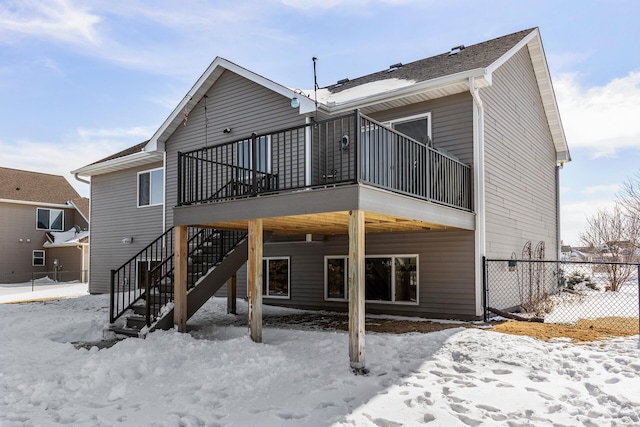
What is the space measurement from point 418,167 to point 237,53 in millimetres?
7571

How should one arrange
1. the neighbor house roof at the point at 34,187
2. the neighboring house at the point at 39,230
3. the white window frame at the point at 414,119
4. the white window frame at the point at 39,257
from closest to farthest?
the white window frame at the point at 414,119, the neighboring house at the point at 39,230, the neighbor house roof at the point at 34,187, the white window frame at the point at 39,257

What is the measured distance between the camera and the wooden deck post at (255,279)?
24.5ft

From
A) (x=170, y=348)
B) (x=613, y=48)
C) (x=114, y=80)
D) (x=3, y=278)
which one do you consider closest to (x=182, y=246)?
(x=170, y=348)

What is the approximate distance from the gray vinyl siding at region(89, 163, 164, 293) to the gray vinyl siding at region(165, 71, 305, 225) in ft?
6.79

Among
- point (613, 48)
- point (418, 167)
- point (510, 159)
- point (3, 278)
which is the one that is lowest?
point (3, 278)

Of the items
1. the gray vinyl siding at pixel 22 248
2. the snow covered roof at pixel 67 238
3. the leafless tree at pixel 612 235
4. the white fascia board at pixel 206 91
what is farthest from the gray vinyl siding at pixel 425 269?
the gray vinyl siding at pixel 22 248

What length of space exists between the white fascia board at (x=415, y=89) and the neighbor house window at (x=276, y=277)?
436 centimetres

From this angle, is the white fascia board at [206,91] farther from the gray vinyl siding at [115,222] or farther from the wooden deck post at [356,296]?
the wooden deck post at [356,296]

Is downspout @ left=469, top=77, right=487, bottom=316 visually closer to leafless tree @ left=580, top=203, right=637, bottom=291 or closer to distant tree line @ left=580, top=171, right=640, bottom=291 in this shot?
leafless tree @ left=580, top=203, right=637, bottom=291

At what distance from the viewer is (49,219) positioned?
30.7 meters

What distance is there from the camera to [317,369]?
604cm

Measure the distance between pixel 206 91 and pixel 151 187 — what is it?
433 centimetres

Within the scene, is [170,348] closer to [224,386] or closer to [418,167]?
[224,386]

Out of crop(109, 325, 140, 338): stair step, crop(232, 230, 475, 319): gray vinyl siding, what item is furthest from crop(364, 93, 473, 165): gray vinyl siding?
crop(109, 325, 140, 338): stair step
